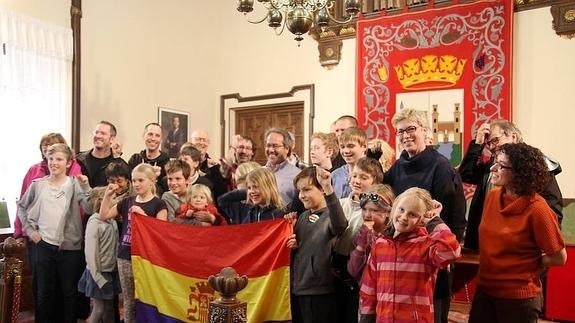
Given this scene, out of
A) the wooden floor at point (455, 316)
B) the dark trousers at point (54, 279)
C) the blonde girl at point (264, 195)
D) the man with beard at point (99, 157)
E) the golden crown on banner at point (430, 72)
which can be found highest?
the golden crown on banner at point (430, 72)

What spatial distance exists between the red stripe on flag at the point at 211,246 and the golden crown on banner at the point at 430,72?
12.4 feet

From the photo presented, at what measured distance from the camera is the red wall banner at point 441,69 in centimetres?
615

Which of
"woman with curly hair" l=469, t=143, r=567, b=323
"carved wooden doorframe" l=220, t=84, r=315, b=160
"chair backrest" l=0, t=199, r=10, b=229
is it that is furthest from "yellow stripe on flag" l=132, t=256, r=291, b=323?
"carved wooden doorframe" l=220, t=84, r=315, b=160

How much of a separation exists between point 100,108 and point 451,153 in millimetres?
4059

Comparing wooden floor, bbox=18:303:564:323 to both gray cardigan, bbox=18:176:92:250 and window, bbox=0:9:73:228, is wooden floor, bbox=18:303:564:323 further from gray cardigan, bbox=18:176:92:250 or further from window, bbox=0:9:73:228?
gray cardigan, bbox=18:176:92:250

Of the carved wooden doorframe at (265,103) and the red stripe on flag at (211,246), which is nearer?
the red stripe on flag at (211,246)

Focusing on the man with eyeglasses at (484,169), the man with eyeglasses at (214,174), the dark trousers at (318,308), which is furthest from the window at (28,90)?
the man with eyeglasses at (484,169)

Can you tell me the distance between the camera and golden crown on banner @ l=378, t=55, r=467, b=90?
641 cm

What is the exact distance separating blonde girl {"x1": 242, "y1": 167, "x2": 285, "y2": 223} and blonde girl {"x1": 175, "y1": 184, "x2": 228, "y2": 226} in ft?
1.14

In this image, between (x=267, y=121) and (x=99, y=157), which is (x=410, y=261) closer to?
(x=99, y=157)

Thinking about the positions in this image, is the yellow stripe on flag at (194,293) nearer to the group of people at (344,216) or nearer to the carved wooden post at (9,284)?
the group of people at (344,216)

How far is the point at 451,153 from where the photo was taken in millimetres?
6426

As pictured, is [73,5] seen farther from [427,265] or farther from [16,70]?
[427,265]

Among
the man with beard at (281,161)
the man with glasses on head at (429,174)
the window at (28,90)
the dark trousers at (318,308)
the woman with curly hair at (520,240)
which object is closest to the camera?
the woman with curly hair at (520,240)
